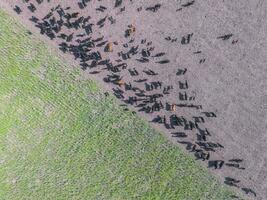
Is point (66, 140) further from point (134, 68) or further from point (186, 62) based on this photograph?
point (186, 62)

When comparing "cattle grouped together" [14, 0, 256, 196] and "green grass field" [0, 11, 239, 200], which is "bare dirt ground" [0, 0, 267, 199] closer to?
"cattle grouped together" [14, 0, 256, 196]

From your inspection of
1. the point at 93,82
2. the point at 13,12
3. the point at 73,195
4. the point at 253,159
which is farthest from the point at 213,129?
the point at 13,12

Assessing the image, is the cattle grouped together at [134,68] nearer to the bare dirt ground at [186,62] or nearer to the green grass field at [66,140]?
the bare dirt ground at [186,62]

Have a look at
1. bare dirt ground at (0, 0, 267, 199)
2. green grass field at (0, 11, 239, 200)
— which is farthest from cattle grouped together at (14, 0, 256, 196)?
green grass field at (0, 11, 239, 200)

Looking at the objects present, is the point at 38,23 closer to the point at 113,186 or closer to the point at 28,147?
the point at 28,147

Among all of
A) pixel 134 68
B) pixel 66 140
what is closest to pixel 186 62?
pixel 134 68
